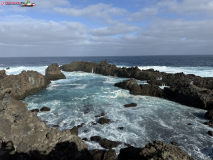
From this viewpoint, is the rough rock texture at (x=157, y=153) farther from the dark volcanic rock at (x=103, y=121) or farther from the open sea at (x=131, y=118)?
the dark volcanic rock at (x=103, y=121)

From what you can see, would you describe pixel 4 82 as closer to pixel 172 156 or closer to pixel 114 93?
pixel 114 93

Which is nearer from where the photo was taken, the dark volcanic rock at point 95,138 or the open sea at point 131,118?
the dark volcanic rock at point 95,138

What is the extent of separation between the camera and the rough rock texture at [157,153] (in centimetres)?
765

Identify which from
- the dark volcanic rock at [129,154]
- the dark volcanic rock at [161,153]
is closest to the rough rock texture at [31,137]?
the dark volcanic rock at [129,154]

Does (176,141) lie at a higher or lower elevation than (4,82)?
lower

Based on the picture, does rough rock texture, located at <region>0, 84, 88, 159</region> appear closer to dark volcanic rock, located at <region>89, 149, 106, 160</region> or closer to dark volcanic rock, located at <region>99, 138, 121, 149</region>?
dark volcanic rock, located at <region>89, 149, 106, 160</region>

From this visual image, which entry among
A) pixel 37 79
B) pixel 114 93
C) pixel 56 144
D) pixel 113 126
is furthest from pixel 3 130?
pixel 37 79

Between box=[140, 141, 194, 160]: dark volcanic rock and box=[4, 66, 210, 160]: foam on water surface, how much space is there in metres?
4.59

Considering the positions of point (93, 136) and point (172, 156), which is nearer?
point (172, 156)

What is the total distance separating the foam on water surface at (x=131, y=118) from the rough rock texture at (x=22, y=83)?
2009 millimetres

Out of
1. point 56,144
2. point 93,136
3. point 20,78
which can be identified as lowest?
point 93,136

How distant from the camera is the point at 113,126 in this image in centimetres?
1666

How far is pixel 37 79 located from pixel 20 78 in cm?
499

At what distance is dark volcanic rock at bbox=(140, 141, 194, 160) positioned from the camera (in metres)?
7.61
